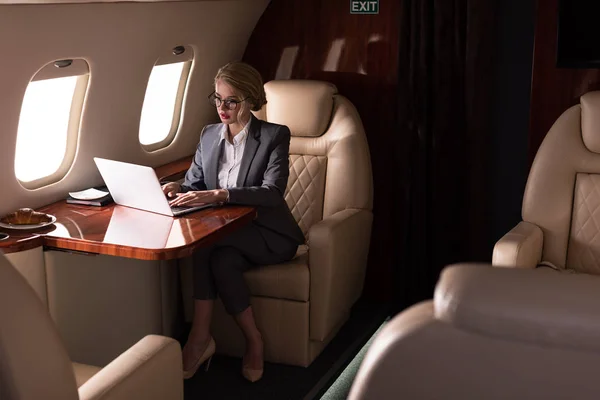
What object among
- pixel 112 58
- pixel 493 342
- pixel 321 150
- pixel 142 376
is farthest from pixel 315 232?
pixel 493 342

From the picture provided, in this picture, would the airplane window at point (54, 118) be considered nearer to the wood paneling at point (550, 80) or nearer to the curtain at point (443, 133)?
the curtain at point (443, 133)

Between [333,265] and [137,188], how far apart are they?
0.98 metres

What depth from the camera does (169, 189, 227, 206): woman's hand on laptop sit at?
140 inches

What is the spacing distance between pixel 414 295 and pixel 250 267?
1.14m

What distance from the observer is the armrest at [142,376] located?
2.15 m

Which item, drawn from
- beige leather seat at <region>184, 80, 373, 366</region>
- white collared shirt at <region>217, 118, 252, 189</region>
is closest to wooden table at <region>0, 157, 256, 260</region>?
white collared shirt at <region>217, 118, 252, 189</region>

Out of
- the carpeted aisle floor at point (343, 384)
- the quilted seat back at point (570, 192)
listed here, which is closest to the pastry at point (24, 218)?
the carpeted aisle floor at point (343, 384)

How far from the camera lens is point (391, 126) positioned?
4668mm

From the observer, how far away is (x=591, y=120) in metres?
3.67

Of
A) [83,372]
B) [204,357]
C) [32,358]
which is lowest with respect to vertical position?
[204,357]

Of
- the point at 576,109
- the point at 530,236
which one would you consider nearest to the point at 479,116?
the point at 576,109

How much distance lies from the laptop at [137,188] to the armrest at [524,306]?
2187 millimetres

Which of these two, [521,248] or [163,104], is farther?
[163,104]

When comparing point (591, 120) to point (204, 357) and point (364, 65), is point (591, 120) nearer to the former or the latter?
point (364, 65)
